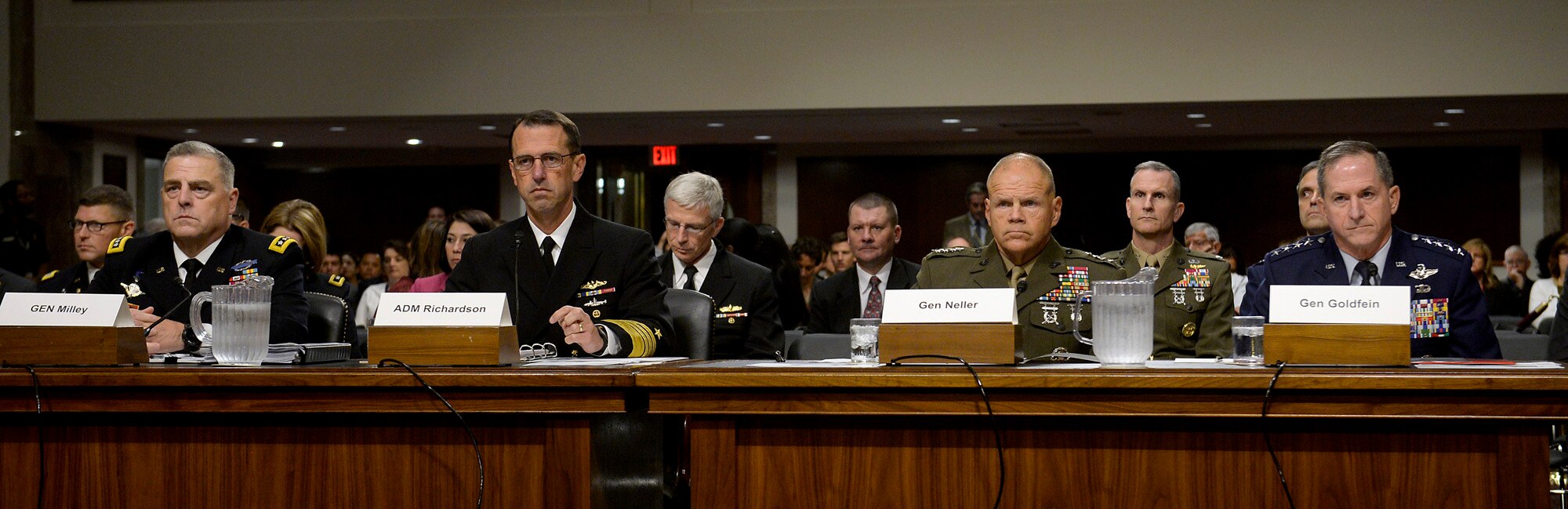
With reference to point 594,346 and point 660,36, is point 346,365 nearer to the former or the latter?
point 594,346

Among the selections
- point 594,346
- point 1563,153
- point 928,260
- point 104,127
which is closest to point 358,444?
point 594,346

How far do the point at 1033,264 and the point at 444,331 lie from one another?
1.31 metres

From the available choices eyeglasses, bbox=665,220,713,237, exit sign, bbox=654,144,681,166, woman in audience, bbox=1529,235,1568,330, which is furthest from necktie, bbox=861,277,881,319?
exit sign, bbox=654,144,681,166

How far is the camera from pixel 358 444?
2004 mm

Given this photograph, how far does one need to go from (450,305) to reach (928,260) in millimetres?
1235

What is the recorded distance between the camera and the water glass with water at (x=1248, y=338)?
2.15 metres

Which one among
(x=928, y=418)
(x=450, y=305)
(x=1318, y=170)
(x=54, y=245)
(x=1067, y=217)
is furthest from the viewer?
(x=1067, y=217)

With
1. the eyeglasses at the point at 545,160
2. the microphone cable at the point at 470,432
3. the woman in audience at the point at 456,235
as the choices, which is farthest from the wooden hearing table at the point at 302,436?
the woman in audience at the point at 456,235

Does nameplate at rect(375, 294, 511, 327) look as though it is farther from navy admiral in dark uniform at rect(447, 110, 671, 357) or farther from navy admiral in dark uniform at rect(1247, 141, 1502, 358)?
navy admiral in dark uniform at rect(1247, 141, 1502, 358)

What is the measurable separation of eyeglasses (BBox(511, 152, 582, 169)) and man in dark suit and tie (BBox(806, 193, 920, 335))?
8.16 feet

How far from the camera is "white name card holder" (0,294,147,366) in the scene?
214 centimetres

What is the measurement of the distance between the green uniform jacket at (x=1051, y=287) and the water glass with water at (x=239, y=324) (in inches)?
55.3

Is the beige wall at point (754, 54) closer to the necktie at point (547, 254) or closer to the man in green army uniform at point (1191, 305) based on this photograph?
the man in green army uniform at point (1191, 305)

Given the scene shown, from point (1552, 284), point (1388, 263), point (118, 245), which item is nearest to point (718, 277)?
point (118, 245)
